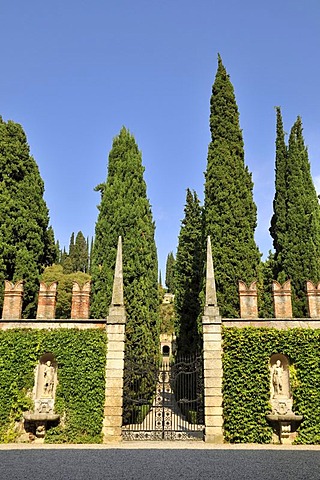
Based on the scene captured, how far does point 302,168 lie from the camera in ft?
68.5

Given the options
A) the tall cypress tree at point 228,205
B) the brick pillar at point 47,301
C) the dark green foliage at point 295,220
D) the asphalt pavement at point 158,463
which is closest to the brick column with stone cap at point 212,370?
the asphalt pavement at point 158,463

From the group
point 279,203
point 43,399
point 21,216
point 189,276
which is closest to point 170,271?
point 189,276

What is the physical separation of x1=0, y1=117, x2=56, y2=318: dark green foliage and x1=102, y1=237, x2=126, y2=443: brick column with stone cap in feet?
21.4

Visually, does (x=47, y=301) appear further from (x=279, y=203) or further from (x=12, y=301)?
(x=279, y=203)

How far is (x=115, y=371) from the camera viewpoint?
11.0 m

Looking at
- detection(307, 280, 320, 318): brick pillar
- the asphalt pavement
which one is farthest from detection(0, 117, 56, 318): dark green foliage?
detection(307, 280, 320, 318): brick pillar

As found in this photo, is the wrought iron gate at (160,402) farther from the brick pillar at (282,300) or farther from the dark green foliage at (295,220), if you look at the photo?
the dark green foliage at (295,220)

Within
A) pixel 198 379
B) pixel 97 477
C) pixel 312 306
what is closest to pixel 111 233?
pixel 198 379

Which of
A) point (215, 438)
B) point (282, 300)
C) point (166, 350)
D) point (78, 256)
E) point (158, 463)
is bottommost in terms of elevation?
point (215, 438)

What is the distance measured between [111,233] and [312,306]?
26.9ft

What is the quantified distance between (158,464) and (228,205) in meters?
10.6

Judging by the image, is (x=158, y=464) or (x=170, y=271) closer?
(x=158, y=464)

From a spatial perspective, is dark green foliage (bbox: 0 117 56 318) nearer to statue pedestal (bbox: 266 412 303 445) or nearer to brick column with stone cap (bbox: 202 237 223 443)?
brick column with stone cap (bbox: 202 237 223 443)

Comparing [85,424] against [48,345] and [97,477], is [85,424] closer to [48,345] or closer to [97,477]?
[48,345]
